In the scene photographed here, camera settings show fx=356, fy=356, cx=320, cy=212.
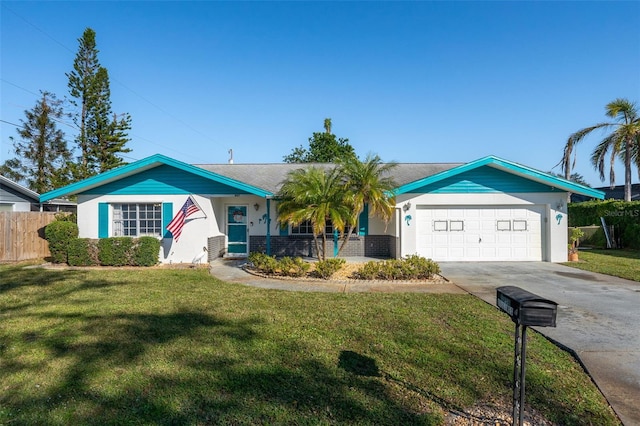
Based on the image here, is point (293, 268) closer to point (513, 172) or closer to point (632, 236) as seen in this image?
point (513, 172)

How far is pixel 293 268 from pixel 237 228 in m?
5.39

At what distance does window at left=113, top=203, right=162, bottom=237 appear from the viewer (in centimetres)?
1309

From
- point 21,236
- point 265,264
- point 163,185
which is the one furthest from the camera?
point 21,236

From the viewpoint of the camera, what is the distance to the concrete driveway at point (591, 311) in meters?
3.84

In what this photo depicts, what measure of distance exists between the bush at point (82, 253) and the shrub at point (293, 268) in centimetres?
693

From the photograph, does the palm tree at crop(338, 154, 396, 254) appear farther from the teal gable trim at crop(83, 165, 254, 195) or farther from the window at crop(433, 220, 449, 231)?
the teal gable trim at crop(83, 165, 254, 195)

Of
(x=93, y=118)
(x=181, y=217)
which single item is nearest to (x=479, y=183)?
(x=181, y=217)

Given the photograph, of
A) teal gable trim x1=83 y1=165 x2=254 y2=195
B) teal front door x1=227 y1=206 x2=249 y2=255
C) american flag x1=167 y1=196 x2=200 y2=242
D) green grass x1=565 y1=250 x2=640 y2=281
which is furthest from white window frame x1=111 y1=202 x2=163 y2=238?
green grass x1=565 y1=250 x2=640 y2=281

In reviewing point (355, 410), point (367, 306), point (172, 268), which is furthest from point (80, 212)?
point (355, 410)

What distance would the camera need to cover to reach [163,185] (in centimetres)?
1291

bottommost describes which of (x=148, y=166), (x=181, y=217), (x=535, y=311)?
(x=535, y=311)

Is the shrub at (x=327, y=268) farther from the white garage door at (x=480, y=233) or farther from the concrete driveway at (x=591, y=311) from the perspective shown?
the white garage door at (x=480, y=233)

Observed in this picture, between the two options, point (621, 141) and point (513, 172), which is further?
point (621, 141)

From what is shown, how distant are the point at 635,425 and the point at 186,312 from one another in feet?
20.2
